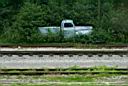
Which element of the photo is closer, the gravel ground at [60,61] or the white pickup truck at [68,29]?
the gravel ground at [60,61]

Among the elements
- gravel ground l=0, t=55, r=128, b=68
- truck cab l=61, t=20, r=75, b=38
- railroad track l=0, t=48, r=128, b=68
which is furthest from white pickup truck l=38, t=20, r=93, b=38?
gravel ground l=0, t=55, r=128, b=68

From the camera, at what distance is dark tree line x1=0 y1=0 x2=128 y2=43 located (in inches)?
1211

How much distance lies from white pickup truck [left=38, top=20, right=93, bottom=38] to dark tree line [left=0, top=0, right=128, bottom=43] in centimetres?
55

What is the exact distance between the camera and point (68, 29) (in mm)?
31672

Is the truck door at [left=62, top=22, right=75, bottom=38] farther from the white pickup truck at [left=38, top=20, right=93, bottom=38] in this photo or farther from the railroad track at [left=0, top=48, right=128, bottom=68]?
the railroad track at [left=0, top=48, right=128, bottom=68]

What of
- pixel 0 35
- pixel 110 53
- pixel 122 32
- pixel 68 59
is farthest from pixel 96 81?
pixel 0 35

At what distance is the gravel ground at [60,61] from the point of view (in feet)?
57.3

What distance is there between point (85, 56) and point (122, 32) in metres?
12.6

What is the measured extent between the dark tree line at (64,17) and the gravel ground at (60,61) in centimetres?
1009

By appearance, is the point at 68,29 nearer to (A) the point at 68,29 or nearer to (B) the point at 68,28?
(A) the point at 68,29

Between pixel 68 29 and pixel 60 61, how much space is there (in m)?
13.3

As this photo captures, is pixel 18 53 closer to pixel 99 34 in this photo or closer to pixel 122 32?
pixel 99 34

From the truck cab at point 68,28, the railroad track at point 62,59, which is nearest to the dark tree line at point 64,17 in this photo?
the truck cab at point 68,28

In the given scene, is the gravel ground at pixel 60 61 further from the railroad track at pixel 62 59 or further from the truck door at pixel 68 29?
the truck door at pixel 68 29
